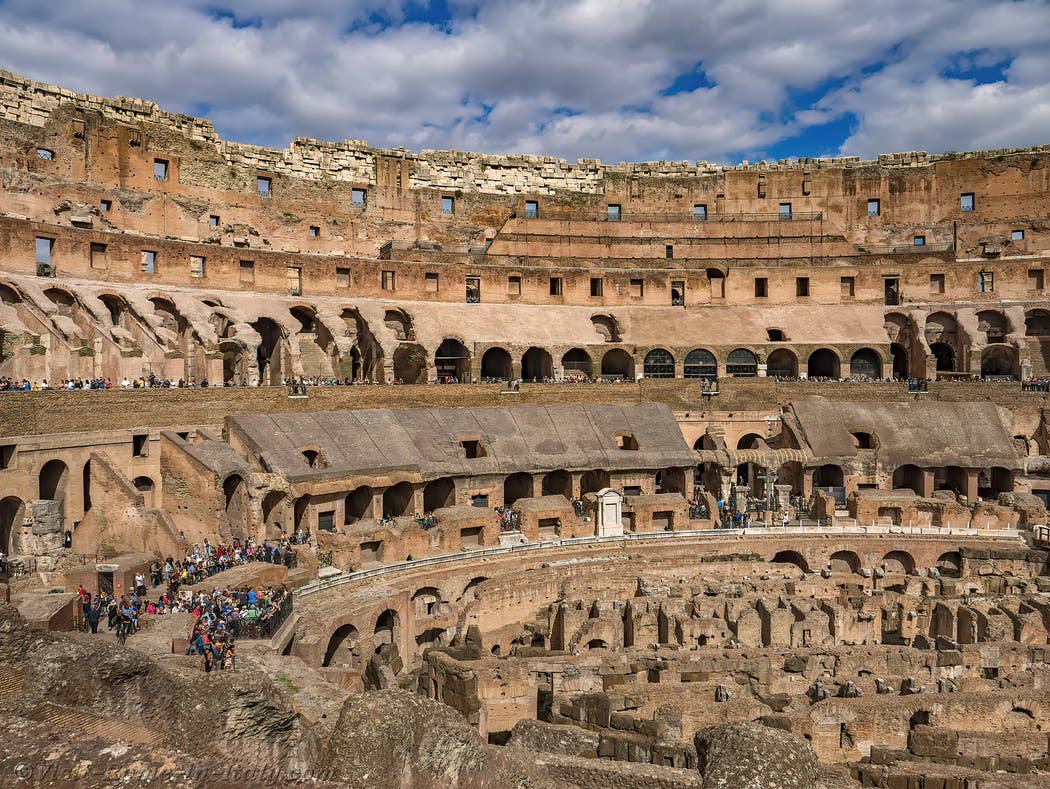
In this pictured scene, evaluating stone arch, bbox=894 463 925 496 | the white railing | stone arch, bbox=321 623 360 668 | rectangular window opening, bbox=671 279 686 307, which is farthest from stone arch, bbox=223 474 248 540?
rectangular window opening, bbox=671 279 686 307

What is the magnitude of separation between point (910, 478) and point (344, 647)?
90.0ft

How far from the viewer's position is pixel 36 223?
32.3 m

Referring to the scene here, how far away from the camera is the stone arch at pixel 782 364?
143 ft

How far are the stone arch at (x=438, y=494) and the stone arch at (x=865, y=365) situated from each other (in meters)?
26.2

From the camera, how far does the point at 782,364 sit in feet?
146

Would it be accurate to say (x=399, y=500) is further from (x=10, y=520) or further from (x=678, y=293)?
(x=678, y=293)

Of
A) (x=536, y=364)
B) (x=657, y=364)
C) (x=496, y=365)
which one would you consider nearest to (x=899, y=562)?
(x=657, y=364)

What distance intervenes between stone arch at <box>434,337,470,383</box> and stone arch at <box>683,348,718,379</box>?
41.8 feet

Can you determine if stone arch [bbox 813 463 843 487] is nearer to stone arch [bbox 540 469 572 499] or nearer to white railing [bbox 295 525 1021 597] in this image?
white railing [bbox 295 525 1021 597]

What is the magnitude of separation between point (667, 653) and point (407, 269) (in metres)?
29.9

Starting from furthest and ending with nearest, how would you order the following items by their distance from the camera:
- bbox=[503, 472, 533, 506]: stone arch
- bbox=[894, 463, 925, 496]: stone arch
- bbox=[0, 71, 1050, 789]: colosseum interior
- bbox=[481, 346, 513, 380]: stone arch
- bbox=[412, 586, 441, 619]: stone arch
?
bbox=[481, 346, 513, 380]: stone arch → bbox=[894, 463, 925, 496]: stone arch → bbox=[503, 472, 533, 506]: stone arch → bbox=[412, 586, 441, 619]: stone arch → bbox=[0, 71, 1050, 789]: colosseum interior

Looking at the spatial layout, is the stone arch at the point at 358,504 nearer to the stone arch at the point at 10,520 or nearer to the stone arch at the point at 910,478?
the stone arch at the point at 10,520

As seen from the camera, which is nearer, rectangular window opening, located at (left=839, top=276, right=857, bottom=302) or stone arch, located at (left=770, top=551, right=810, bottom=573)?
stone arch, located at (left=770, top=551, right=810, bottom=573)

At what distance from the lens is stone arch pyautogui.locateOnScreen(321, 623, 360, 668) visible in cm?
2038
